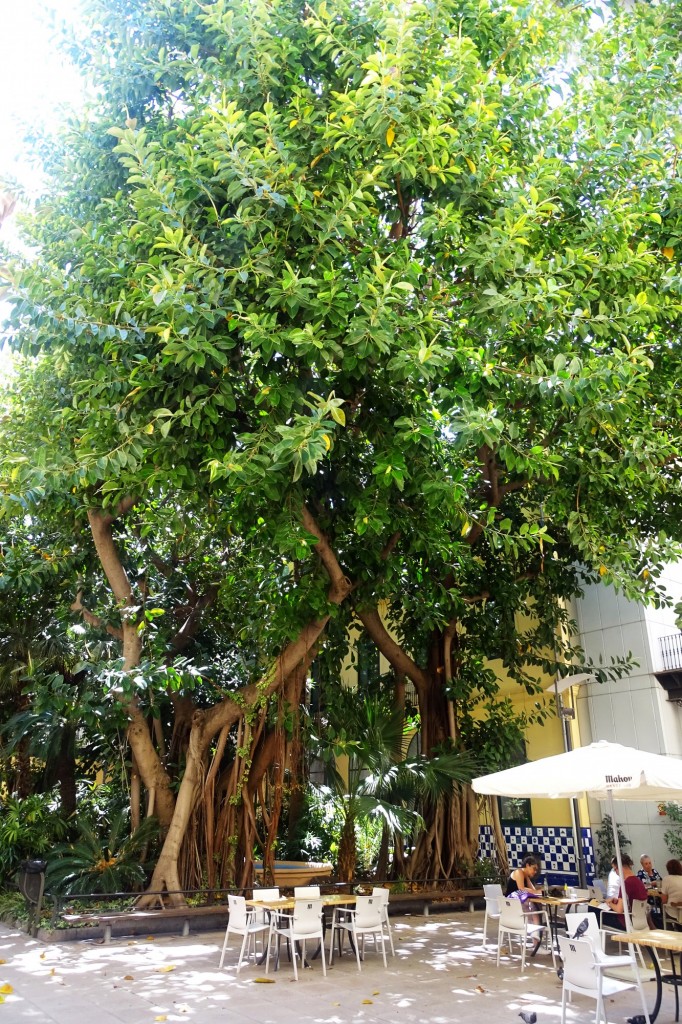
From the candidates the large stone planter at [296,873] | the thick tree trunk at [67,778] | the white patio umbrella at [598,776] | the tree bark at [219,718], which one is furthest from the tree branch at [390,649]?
the thick tree trunk at [67,778]

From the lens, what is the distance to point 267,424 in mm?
7297

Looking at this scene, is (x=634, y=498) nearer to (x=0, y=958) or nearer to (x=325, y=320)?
(x=325, y=320)

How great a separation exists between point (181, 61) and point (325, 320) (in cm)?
284

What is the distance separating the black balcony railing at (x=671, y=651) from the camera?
1297 centimetres

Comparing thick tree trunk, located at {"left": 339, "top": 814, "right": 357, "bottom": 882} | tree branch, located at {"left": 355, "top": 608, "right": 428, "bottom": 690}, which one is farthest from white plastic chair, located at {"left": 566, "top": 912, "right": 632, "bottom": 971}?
tree branch, located at {"left": 355, "top": 608, "right": 428, "bottom": 690}

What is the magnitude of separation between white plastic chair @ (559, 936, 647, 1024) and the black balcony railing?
7.97 m

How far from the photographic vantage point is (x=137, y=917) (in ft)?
31.1

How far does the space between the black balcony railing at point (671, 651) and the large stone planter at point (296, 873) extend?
6266 millimetres

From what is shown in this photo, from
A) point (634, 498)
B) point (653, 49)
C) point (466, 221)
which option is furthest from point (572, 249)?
point (634, 498)

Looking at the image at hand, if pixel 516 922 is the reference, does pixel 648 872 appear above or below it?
above

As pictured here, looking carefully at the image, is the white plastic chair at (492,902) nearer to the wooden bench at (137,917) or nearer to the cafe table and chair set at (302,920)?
the cafe table and chair set at (302,920)

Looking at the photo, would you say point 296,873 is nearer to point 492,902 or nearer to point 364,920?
point 492,902

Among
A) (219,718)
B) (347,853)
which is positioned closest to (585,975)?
(219,718)

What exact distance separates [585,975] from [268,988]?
2.83m
